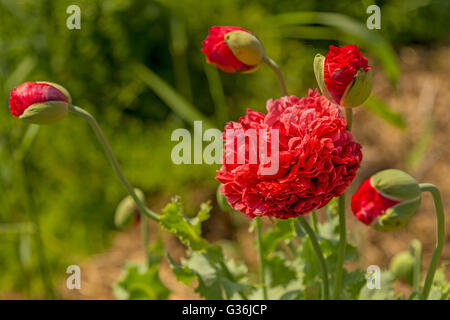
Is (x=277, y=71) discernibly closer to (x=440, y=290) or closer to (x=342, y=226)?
(x=342, y=226)

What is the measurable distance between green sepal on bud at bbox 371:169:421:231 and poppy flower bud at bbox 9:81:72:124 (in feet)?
0.95

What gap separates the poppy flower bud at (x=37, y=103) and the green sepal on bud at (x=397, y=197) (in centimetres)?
29

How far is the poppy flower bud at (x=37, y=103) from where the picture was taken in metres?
0.49

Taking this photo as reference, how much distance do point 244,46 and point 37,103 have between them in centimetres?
19

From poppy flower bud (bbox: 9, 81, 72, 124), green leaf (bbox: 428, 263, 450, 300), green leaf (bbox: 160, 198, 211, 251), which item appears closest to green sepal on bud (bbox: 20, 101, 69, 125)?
poppy flower bud (bbox: 9, 81, 72, 124)

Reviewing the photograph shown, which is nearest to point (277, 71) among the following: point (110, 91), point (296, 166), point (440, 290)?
point (296, 166)

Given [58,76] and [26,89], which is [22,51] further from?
[26,89]

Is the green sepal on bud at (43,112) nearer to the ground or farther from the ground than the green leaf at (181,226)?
farther from the ground

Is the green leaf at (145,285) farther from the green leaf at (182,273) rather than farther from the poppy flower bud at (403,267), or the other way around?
the poppy flower bud at (403,267)

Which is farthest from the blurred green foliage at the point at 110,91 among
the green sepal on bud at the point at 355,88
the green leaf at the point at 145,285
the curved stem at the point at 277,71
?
the green sepal on bud at the point at 355,88

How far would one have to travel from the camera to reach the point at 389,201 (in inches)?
17.5

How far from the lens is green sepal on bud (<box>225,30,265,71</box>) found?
1.68 feet

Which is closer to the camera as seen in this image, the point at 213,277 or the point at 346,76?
the point at 346,76

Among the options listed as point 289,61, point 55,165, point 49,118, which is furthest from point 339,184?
point 289,61
